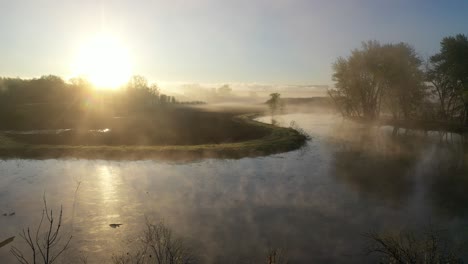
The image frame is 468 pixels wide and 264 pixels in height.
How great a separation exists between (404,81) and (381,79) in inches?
212

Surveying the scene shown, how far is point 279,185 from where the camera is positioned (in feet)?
86.9

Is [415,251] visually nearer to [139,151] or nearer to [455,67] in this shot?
[139,151]

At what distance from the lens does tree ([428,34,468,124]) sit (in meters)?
67.2

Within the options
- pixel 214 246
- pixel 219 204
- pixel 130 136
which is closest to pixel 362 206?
pixel 219 204

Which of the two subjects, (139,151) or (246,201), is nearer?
(246,201)

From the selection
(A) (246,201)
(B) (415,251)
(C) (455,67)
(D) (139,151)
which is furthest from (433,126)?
(B) (415,251)

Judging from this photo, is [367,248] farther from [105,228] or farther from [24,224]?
[24,224]

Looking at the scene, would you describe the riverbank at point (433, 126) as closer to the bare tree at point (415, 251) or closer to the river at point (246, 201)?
the river at point (246, 201)

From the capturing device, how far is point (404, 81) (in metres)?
80.3

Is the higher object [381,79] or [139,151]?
[381,79]

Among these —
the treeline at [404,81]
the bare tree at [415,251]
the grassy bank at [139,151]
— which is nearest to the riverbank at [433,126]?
the treeline at [404,81]

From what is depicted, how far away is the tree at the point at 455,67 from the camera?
6719cm

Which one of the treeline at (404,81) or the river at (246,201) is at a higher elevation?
the treeline at (404,81)

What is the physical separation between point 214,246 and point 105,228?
6622mm
